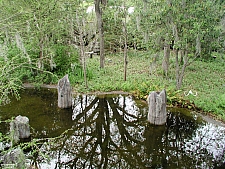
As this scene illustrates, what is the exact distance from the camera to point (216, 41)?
857cm

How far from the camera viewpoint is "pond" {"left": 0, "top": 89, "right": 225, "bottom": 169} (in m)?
5.68

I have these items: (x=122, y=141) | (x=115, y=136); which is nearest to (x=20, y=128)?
(x=115, y=136)

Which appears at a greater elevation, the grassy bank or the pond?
the grassy bank

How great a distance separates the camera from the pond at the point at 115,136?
224 inches

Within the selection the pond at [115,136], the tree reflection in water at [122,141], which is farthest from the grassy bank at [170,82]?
the tree reflection in water at [122,141]

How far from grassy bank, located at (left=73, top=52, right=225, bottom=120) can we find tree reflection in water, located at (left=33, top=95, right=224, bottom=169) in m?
1.03

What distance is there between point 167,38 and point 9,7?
6.32 meters

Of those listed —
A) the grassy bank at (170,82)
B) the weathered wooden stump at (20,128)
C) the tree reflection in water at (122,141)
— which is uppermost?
the grassy bank at (170,82)

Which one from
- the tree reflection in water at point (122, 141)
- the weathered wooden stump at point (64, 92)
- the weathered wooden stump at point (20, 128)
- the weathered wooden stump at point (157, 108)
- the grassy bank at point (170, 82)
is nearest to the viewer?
the tree reflection in water at point (122, 141)

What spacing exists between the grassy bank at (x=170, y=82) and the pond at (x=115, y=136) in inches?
27.3

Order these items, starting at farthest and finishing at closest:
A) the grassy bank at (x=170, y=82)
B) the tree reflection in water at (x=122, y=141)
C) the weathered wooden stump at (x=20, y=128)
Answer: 1. the grassy bank at (x=170, y=82)
2. the weathered wooden stump at (x=20, y=128)
3. the tree reflection in water at (x=122, y=141)

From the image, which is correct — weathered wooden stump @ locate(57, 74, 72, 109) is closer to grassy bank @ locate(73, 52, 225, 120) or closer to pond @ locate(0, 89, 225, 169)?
pond @ locate(0, 89, 225, 169)

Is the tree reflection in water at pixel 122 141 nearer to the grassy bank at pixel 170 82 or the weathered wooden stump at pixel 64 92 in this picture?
the weathered wooden stump at pixel 64 92

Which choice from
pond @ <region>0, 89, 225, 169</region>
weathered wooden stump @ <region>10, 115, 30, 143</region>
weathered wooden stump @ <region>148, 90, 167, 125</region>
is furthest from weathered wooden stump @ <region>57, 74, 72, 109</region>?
weathered wooden stump @ <region>148, 90, 167, 125</region>
